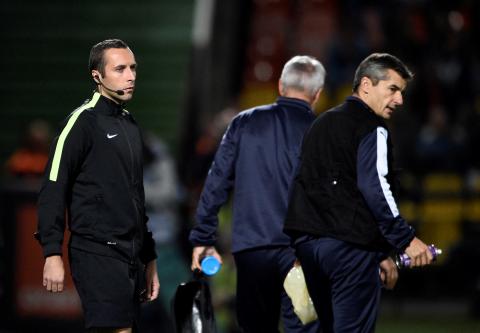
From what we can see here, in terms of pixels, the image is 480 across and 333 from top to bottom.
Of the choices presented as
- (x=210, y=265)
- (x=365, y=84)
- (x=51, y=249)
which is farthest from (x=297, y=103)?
(x=51, y=249)

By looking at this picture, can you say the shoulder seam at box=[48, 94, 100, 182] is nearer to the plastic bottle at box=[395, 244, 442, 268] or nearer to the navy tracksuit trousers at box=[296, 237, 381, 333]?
the navy tracksuit trousers at box=[296, 237, 381, 333]

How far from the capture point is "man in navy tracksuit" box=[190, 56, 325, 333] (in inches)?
310

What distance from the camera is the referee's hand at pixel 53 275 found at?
6.48m

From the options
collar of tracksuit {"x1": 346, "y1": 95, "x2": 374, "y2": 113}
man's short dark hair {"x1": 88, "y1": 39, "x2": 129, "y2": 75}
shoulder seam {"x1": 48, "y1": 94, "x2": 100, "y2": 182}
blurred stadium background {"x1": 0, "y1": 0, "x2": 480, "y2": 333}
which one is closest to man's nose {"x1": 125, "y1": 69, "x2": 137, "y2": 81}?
man's short dark hair {"x1": 88, "y1": 39, "x2": 129, "y2": 75}

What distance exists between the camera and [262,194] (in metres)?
7.93

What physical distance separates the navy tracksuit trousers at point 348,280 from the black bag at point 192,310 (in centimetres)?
90

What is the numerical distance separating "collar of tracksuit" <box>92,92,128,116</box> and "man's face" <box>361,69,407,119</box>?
1328 millimetres

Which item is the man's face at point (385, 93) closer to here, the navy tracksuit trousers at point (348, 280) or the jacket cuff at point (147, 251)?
the navy tracksuit trousers at point (348, 280)

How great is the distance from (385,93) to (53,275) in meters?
2.01

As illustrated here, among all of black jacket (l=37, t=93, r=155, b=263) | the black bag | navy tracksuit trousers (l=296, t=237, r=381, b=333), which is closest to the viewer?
black jacket (l=37, t=93, r=155, b=263)

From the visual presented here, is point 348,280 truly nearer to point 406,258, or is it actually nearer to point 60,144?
point 406,258

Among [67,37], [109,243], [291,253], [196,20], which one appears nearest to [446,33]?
[196,20]

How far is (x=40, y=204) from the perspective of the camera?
6645 mm

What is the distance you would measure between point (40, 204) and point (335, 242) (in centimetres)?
156
